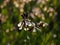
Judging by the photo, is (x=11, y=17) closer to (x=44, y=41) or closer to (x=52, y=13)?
(x=52, y=13)

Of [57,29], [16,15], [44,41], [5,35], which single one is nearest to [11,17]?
[16,15]

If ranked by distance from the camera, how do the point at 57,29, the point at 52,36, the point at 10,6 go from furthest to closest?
1. the point at 10,6
2. the point at 57,29
3. the point at 52,36

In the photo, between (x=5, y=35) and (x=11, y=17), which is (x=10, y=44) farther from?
(x=11, y=17)

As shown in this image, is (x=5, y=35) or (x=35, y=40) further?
(x=5, y=35)

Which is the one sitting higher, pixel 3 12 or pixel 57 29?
pixel 3 12

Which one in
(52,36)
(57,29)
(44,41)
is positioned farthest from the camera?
(57,29)

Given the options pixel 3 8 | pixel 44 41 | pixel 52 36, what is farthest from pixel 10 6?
pixel 44 41
